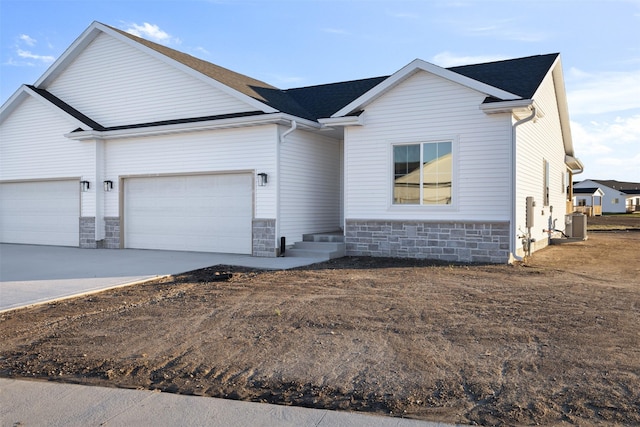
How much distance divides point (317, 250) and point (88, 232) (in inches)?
299

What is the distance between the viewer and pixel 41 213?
57.2 feet

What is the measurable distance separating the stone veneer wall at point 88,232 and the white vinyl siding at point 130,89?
305 cm

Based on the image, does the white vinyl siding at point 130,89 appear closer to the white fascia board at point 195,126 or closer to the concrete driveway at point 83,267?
the white fascia board at point 195,126

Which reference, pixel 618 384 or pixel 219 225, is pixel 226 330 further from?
pixel 219 225

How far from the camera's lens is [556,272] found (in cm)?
1052

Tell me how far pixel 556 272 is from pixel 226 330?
743cm

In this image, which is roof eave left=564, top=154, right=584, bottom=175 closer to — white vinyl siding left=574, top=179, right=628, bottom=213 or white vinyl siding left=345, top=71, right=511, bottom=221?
white vinyl siding left=345, top=71, right=511, bottom=221

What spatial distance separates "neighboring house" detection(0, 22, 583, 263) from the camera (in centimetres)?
1190

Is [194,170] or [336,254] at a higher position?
[194,170]

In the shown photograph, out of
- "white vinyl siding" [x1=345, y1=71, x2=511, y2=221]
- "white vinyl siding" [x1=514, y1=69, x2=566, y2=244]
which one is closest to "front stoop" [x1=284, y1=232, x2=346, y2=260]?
"white vinyl siding" [x1=345, y1=71, x2=511, y2=221]

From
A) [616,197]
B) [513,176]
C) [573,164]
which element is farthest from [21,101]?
[616,197]

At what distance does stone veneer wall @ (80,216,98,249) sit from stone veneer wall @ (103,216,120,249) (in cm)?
33

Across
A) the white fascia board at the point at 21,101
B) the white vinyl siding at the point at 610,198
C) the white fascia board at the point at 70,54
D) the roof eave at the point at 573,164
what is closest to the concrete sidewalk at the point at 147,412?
the white fascia board at the point at 21,101

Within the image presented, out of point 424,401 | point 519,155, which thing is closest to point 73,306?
point 424,401
